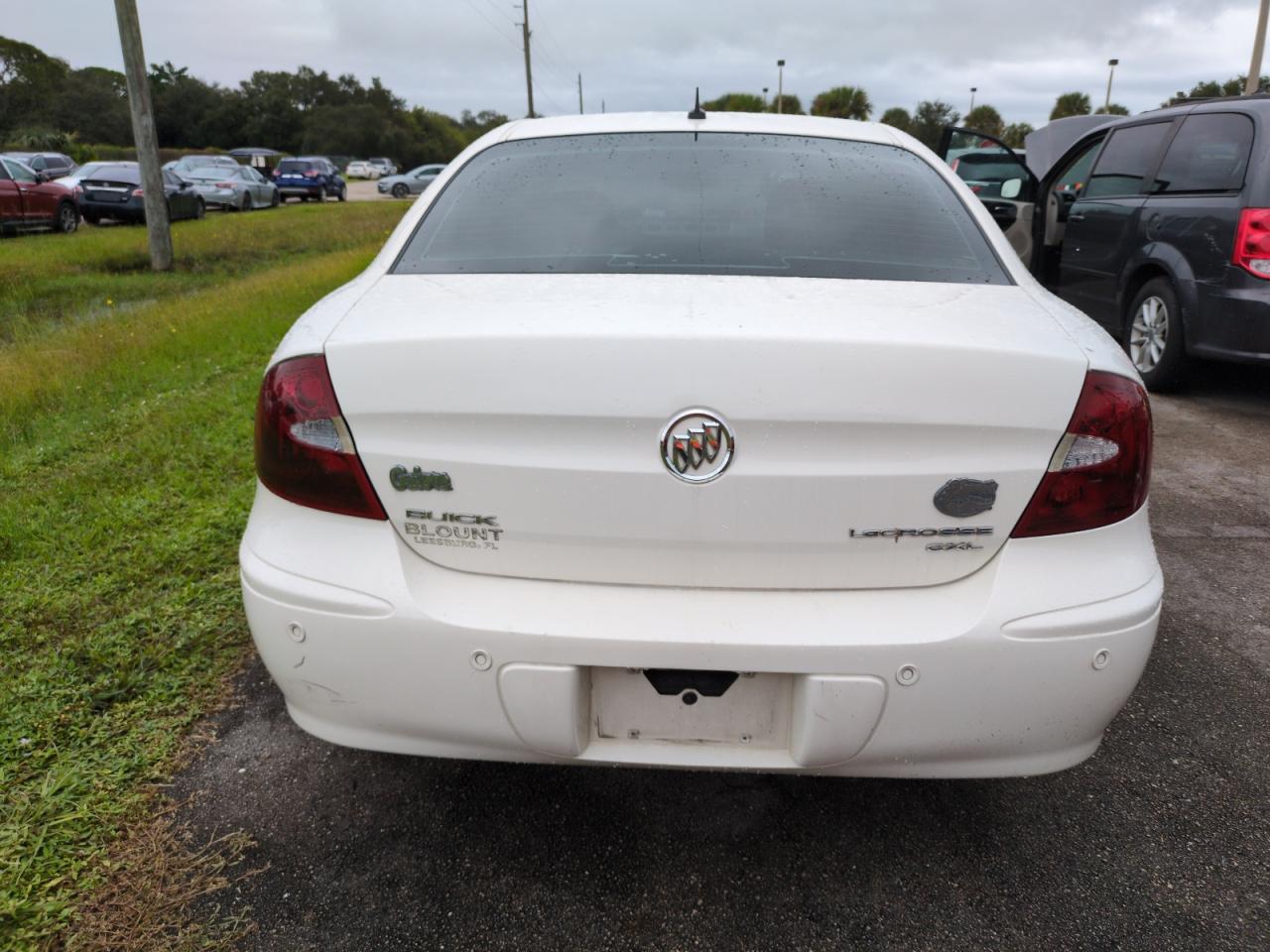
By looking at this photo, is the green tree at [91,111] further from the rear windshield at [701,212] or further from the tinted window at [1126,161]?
the rear windshield at [701,212]

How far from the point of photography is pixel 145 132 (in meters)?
13.1

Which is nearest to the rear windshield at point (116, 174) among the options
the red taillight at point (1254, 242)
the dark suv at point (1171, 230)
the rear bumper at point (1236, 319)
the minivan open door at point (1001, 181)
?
the minivan open door at point (1001, 181)

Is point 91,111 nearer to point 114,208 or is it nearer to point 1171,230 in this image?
point 114,208

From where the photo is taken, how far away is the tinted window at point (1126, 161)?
248 inches

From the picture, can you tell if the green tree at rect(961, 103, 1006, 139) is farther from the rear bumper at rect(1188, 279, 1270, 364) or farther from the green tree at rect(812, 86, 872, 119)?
the rear bumper at rect(1188, 279, 1270, 364)

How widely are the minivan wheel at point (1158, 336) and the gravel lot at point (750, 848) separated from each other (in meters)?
3.71

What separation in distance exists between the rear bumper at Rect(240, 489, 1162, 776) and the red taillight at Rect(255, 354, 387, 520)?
0.05 metres

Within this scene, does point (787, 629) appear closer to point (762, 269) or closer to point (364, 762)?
point (762, 269)

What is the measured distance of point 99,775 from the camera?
2303mm

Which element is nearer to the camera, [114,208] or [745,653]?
[745,653]

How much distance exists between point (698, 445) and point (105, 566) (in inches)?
106

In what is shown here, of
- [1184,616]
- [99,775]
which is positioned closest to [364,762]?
[99,775]

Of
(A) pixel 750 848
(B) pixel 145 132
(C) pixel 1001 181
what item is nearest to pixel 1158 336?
(A) pixel 750 848

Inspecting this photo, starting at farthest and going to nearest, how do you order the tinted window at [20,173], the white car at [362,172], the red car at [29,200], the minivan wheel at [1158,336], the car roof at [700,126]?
the white car at [362,172] < the tinted window at [20,173] < the red car at [29,200] < the minivan wheel at [1158,336] < the car roof at [700,126]
